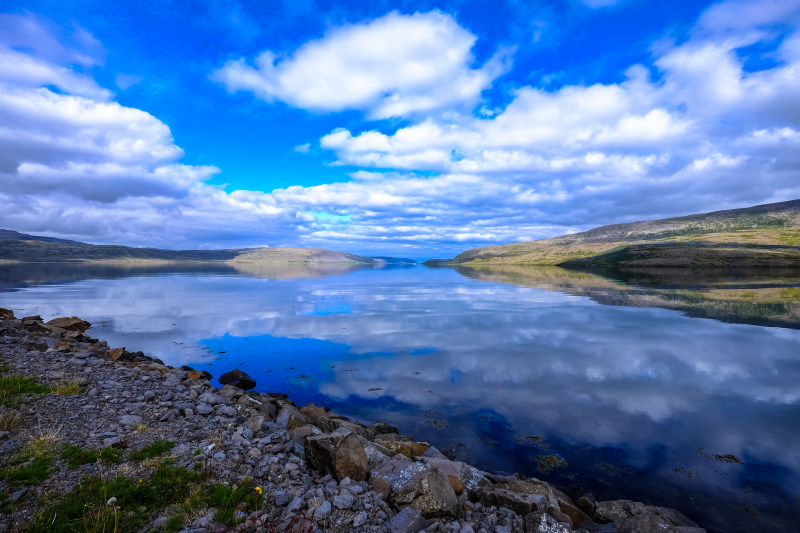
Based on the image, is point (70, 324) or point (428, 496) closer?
point (428, 496)

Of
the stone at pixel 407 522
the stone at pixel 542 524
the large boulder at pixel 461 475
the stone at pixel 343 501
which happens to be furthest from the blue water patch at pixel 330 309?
the stone at pixel 542 524

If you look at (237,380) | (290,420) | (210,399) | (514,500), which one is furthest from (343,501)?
(237,380)

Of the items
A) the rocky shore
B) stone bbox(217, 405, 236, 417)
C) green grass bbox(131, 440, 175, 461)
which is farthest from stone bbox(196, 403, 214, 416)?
green grass bbox(131, 440, 175, 461)

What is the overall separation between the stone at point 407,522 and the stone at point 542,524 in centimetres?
183

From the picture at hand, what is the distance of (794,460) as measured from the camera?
11.4 m

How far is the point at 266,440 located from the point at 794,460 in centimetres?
1486

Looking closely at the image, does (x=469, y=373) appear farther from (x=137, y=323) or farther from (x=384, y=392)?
(x=137, y=323)

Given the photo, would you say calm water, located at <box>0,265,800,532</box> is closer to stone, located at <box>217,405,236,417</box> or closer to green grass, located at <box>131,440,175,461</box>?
stone, located at <box>217,405,236,417</box>

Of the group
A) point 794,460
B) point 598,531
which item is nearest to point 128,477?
point 598,531

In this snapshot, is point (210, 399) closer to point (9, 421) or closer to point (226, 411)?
point (226, 411)

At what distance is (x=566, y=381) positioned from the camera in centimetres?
1814

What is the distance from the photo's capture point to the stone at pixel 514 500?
7.44 metres

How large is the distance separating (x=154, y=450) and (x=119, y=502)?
1.97m

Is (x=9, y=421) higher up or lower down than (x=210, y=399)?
higher up
